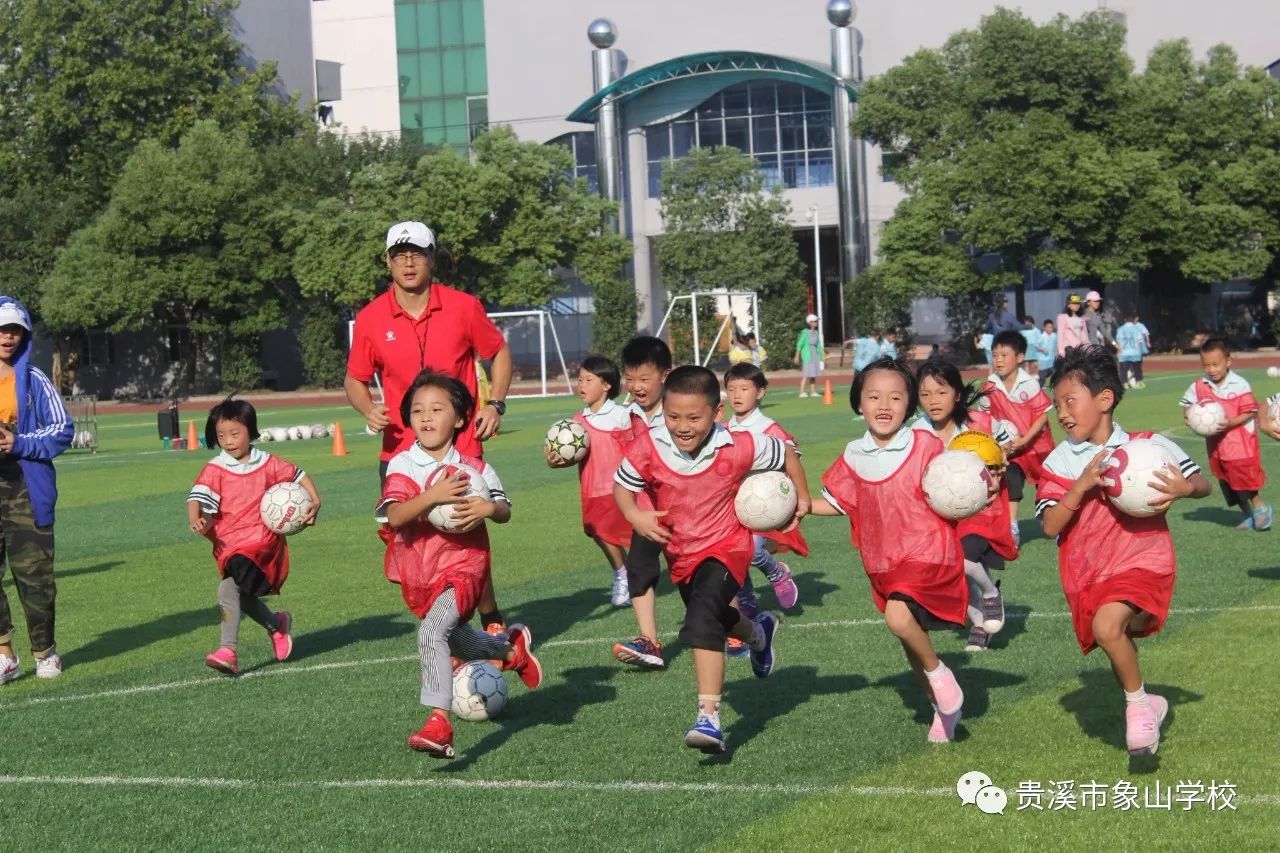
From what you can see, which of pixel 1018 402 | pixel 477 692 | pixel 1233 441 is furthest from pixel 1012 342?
pixel 477 692

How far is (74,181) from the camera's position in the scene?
62250 millimetres

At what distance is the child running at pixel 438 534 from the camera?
6.99 metres

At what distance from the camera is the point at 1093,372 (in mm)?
6902

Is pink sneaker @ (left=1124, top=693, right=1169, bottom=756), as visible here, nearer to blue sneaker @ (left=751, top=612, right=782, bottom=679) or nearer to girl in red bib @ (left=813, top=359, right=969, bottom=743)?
girl in red bib @ (left=813, top=359, right=969, bottom=743)

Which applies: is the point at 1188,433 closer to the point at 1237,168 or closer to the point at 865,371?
the point at 865,371

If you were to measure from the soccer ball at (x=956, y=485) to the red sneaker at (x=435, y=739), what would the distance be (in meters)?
2.21

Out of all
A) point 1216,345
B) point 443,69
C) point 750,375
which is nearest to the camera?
point 750,375

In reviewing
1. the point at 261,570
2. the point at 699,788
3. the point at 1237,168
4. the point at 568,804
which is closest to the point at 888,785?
the point at 699,788

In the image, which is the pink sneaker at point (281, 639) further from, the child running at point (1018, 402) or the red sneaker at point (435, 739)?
the child running at point (1018, 402)

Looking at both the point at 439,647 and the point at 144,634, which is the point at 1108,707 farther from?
the point at 144,634

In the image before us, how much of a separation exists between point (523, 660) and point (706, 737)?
4.80 ft

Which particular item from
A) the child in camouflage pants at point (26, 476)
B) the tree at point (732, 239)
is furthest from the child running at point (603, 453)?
the tree at point (732, 239)

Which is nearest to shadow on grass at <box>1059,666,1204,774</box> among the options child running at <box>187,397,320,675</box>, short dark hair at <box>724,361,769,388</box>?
short dark hair at <box>724,361,769,388</box>

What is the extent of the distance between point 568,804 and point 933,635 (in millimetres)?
4127
